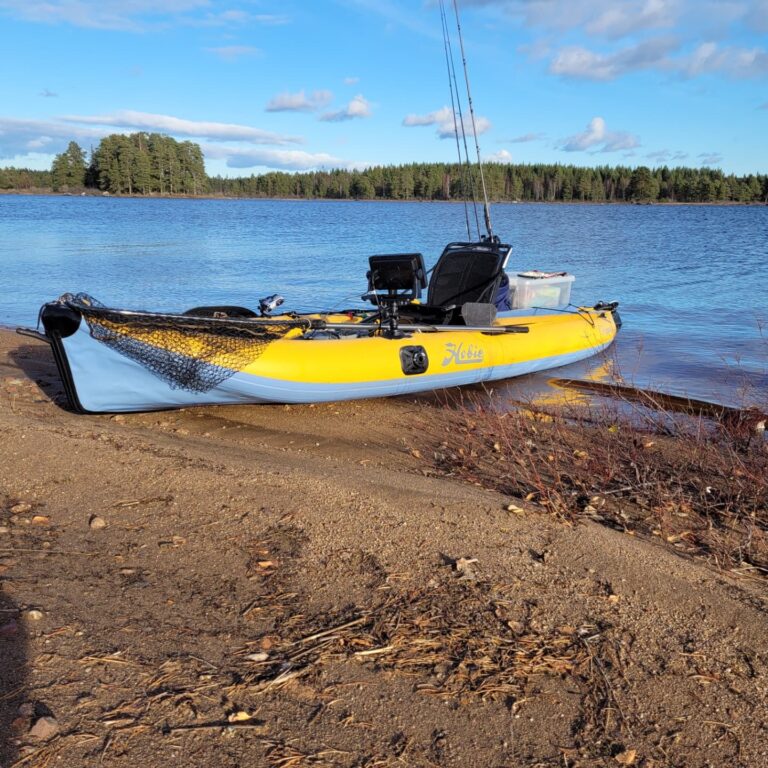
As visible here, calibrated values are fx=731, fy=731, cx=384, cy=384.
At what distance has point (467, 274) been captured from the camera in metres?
9.19

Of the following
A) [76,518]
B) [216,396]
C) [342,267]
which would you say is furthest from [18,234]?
[76,518]

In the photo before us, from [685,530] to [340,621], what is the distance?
218 cm

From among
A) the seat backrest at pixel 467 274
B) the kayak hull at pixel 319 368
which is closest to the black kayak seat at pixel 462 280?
the seat backrest at pixel 467 274

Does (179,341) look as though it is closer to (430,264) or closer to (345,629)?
(345,629)

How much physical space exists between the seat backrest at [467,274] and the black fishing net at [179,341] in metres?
3.28

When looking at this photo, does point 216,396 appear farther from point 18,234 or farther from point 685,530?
point 18,234

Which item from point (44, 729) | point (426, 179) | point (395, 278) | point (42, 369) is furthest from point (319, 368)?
point (426, 179)

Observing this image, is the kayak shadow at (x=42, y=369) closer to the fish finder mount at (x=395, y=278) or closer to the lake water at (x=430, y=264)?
the fish finder mount at (x=395, y=278)

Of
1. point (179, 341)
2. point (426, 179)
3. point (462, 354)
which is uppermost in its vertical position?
point (426, 179)

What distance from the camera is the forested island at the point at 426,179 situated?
100938mm

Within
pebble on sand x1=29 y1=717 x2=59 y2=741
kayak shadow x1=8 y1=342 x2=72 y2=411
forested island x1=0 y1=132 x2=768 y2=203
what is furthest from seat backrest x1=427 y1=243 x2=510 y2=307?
forested island x1=0 y1=132 x2=768 y2=203

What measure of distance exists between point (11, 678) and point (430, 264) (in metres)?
23.3

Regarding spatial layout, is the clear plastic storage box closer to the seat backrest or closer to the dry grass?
the seat backrest

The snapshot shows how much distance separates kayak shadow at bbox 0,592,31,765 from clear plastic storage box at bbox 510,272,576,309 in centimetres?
823
